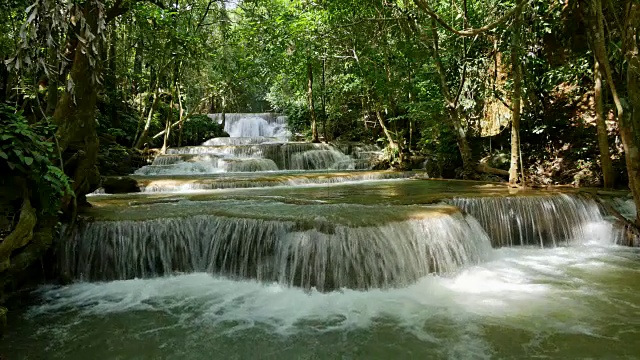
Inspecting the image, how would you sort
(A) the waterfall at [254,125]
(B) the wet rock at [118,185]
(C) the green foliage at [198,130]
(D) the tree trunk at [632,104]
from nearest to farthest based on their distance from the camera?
(D) the tree trunk at [632,104], (B) the wet rock at [118,185], (C) the green foliage at [198,130], (A) the waterfall at [254,125]

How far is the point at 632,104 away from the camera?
6551 millimetres

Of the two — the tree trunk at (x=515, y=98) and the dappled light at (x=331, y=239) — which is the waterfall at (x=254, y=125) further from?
the tree trunk at (x=515, y=98)

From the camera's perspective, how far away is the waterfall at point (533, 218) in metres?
7.18

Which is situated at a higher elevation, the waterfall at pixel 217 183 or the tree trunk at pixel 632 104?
the tree trunk at pixel 632 104

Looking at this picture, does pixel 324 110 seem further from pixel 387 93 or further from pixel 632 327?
pixel 632 327

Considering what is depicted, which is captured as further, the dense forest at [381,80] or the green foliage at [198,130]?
the green foliage at [198,130]

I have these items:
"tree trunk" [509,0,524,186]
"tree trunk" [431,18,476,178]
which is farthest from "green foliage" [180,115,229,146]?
"tree trunk" [509,0,524,186]

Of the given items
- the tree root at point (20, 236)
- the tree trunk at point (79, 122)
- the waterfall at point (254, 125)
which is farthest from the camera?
the waterfall at point (254, 125)

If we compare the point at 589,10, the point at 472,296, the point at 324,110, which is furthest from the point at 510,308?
the point at 324,110

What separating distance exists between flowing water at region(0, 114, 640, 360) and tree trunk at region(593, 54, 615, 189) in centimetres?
145

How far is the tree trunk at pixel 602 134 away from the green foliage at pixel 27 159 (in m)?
9.41

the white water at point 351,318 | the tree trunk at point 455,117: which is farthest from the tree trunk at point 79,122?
the tree trunk at point 455,117

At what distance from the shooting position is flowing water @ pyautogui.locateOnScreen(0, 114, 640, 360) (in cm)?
366

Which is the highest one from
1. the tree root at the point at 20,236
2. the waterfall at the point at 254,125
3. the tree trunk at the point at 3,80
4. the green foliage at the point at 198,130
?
the waterfall at the point at 254,125
